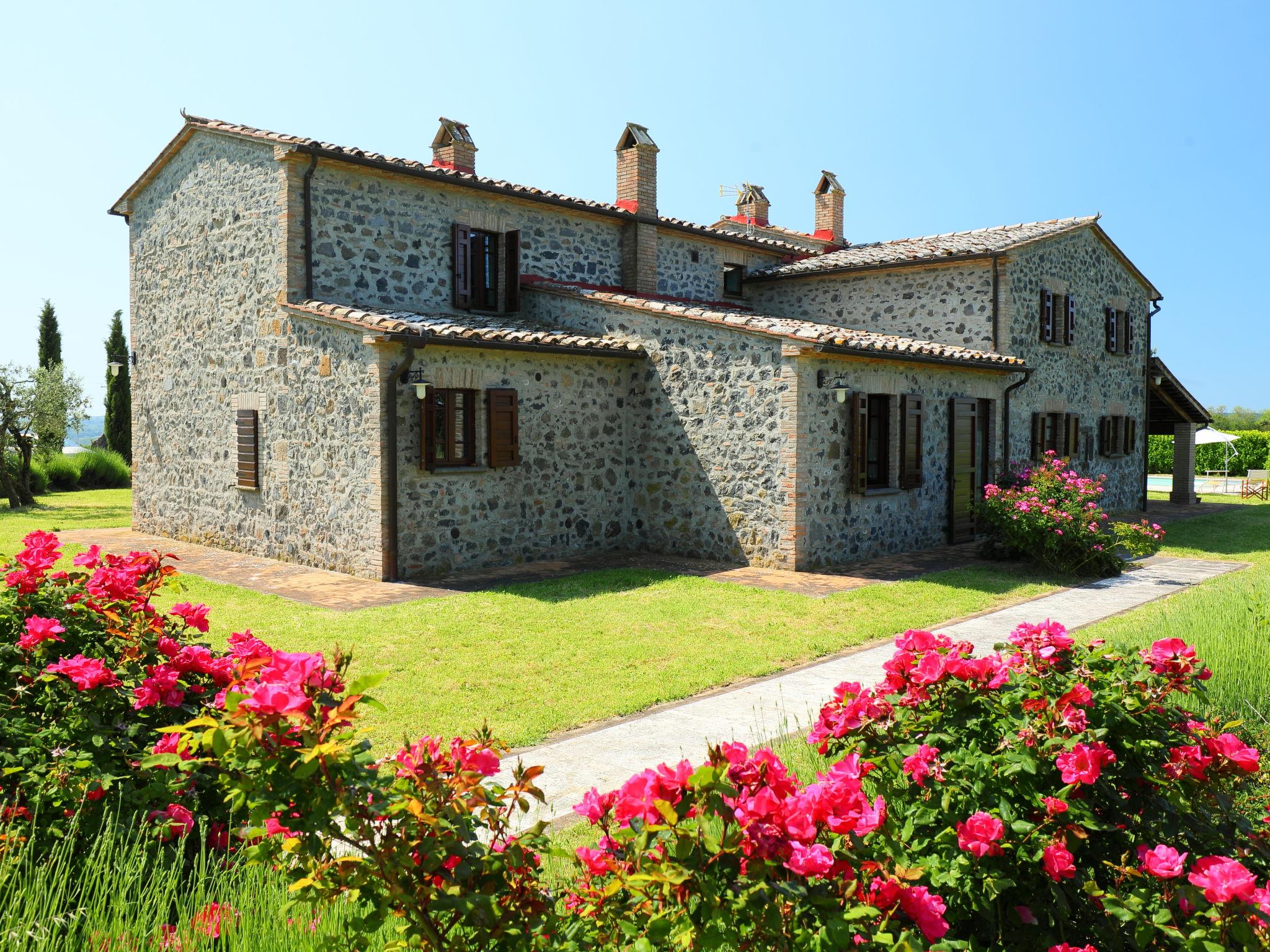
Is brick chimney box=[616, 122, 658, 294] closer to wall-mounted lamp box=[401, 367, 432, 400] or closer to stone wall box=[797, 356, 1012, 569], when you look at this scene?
stone wall box=[797, 356, 1012, 569]

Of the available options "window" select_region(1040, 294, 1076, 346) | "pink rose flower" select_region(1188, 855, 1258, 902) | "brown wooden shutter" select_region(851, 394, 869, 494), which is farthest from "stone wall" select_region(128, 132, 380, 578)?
"window" select_region(1040, 294, 1076, 346)

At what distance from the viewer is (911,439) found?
14.1 m

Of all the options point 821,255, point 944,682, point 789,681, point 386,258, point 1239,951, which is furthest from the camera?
point 821,255

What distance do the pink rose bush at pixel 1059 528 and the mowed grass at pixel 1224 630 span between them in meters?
1.38

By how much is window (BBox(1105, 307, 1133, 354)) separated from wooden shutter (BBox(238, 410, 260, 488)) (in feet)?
58.7

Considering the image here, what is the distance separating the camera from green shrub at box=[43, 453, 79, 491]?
86.4ft

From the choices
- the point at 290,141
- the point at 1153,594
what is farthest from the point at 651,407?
the point at 1153,594

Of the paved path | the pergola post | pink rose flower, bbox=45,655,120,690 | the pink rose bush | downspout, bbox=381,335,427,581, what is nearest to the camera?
pink rose flower, bbox=45,655,120,690

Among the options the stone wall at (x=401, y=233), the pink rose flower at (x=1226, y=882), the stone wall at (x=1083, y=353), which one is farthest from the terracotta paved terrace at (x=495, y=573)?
the pink rose flower at (x=1226, y=882)

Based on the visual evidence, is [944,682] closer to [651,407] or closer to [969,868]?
[969,868]

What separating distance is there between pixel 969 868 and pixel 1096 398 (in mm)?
20401

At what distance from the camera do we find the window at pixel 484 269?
575 inches

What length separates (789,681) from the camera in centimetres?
742

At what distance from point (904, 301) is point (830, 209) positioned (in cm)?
606
